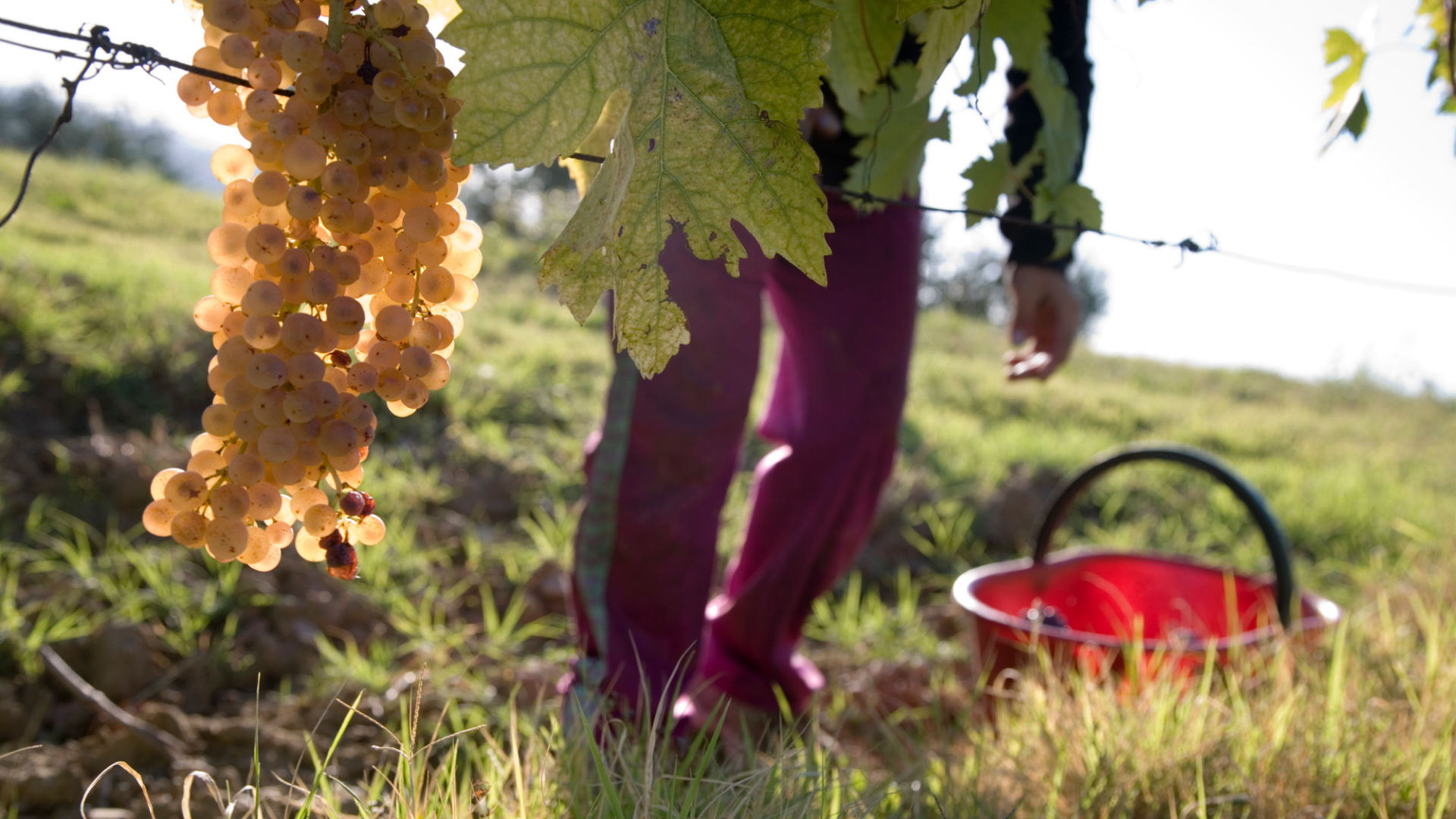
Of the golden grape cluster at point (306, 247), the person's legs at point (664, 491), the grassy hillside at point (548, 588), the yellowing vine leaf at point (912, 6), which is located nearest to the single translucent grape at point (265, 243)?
the golden grape cluster at point (306, 247)

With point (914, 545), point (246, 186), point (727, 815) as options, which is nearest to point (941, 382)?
point (914, 545)

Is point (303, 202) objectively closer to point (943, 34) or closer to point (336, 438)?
point (336, 438)

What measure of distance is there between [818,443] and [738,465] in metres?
0.19

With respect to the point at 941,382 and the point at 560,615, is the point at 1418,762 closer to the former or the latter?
the point at 560,615

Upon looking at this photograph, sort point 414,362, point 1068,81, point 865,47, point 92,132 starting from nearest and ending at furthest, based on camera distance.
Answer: point 414,362 → point 865,47 → point 1068,81 → point 92,132

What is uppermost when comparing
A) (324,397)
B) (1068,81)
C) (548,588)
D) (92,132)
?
(92,132)

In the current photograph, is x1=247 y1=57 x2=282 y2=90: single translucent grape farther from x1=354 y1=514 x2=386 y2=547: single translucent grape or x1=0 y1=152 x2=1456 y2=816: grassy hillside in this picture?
x1=0 y1=152 x2=1456 y2=816: grassy hillside

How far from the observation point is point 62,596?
2455 mm

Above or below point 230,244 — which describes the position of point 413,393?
below

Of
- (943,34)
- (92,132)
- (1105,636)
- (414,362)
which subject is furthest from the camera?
(92,132)

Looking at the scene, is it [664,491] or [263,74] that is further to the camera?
[664,491]

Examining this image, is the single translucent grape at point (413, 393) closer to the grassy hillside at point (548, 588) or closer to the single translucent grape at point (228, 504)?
the single translucent grape at point (228, 504)

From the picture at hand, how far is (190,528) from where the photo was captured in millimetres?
728

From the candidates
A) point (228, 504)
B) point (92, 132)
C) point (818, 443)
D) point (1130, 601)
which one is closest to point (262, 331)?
point (228, 504)
